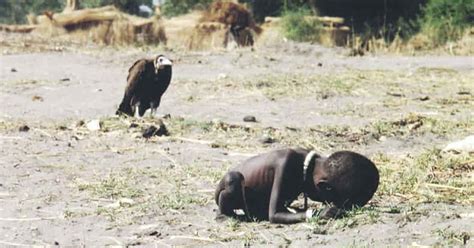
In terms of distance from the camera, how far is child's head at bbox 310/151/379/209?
4520mm

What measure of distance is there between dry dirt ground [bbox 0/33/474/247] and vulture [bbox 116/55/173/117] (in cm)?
34

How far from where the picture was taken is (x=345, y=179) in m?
4.51

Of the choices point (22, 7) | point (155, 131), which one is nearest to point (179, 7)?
point (22, 7)

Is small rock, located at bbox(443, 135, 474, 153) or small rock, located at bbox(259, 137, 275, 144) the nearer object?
small rock, located at bbox(443, 135, 474, 153)

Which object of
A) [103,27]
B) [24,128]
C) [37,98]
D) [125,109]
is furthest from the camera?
[103,27]

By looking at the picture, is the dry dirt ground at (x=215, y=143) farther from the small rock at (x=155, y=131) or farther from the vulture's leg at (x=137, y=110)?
the vulture's leg at (x=137, y=110)

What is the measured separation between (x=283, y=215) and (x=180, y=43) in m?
17.4

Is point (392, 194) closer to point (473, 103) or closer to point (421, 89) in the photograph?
point (473, 103)

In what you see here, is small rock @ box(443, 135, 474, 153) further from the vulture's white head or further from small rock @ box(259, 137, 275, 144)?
the vulture's white head

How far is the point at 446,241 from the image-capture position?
397 cm

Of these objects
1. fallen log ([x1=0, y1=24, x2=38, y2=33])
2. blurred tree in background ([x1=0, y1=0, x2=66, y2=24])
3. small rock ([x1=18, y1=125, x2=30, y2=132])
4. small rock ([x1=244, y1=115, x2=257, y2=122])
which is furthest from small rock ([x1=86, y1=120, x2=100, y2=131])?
blurred tree in background ([x1=0, y1=0, x2=66, y2=24])

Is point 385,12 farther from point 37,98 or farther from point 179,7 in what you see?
point 37,98

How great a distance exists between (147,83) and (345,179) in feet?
17.1

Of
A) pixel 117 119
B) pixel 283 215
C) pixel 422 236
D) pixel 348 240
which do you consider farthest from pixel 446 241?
pixel 117 119
